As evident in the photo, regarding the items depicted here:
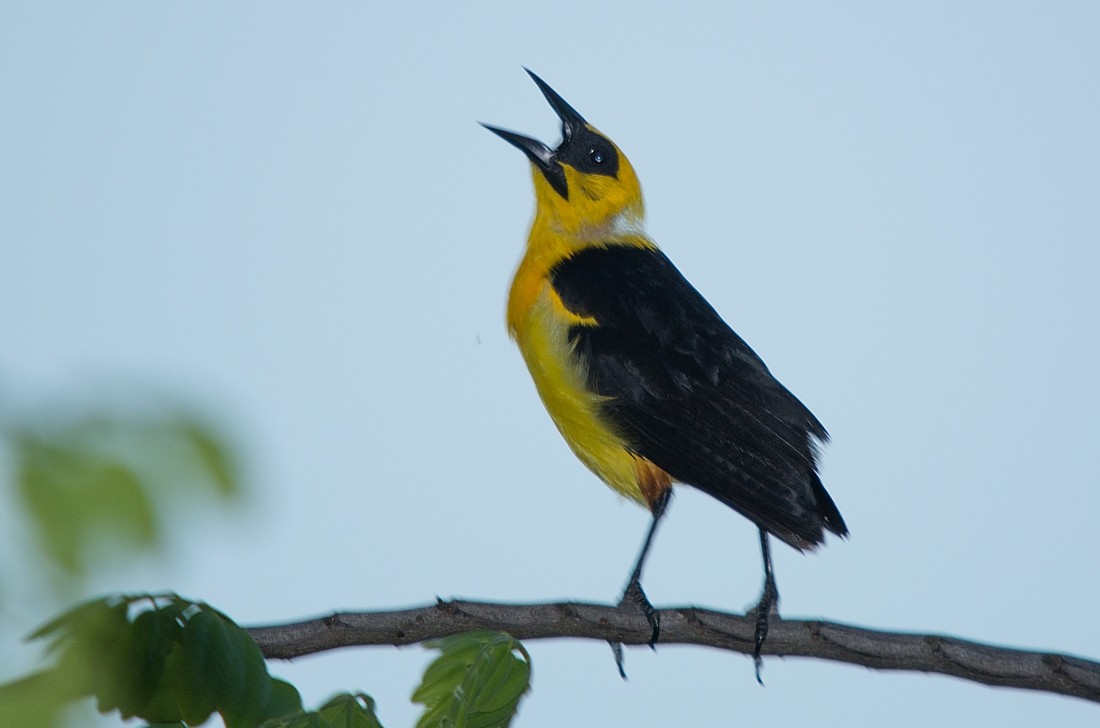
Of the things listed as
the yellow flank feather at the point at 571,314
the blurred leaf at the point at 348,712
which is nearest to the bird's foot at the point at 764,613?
the yellow flank feather at the point at 571,314

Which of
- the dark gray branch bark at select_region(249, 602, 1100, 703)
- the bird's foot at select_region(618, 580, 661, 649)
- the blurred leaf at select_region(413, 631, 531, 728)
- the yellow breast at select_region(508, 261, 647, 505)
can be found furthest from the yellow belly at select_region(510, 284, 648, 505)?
the blurred leaf at select_region(413, 631, 531, 728)

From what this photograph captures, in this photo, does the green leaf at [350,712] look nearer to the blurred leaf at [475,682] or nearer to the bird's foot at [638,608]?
the blurred leaf at [475,682]

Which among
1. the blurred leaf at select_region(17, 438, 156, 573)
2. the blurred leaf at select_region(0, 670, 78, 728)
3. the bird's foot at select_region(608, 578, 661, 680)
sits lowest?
the bird's foot at select_region(608, 578, 661, 680)

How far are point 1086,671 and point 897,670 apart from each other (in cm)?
46

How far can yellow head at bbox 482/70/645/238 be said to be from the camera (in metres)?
4.48

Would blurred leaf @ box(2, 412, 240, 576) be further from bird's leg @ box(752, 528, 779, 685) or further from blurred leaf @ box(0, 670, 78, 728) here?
bird's leg @ box(752, 528, 779, 685)

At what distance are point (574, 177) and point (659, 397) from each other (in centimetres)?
128

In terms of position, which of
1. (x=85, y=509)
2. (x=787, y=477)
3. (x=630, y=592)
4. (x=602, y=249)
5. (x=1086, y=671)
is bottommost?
(x=630, y=592)

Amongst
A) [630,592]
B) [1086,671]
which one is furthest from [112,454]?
[630,592]

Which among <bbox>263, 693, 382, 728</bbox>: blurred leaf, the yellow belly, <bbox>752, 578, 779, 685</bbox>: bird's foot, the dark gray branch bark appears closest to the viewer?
<bbox>263, 693, 382, 728</bbox>: blurred leaf

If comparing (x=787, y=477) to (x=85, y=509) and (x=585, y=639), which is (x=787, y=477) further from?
(x=85, y=509)

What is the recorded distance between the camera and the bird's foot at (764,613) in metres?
2.91

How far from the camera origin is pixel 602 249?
14.2ft

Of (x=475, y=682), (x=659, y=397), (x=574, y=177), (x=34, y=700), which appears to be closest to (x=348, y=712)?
(x=475, y=682)
